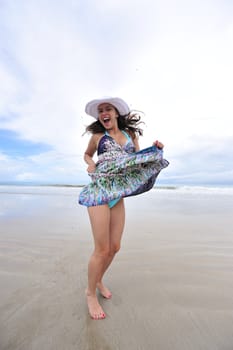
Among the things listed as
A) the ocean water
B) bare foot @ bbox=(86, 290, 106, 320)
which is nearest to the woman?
bare foot @ bbox=(86, 290, 106, 320)

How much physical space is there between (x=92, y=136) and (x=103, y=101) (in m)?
0.41

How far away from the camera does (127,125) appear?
8.64 ft

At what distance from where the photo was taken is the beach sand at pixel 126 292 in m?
1.67

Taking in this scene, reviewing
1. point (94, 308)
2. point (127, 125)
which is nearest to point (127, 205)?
point (127, 125)

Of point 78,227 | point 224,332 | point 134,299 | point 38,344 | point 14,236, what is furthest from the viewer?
point 78,227

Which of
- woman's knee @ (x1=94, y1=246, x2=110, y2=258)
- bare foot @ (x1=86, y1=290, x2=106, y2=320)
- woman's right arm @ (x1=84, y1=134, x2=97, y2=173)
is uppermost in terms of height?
woman's right arm @ (x1=84, y1=134, x2=97, y2=173)

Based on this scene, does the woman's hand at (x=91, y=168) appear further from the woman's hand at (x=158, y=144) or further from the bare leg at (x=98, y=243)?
the woman's hand at (x=158, y=144)

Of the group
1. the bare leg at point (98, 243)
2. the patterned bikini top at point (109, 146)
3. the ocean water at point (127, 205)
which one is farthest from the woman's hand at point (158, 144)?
the ocean water at point (127, 205)

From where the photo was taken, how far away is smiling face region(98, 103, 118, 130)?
2389 mm

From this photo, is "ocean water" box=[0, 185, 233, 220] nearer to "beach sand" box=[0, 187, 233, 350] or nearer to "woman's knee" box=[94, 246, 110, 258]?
"beach sand" box=[0, 187, 233, 350]

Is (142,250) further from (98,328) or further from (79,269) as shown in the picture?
(98,328)

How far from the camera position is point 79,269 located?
2850 millimetres

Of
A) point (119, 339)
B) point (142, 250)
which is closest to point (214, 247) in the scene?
point (142, 250)

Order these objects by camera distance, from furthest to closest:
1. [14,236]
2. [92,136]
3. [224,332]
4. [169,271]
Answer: [14,236]
[169,271]
[92,136]
[224,332]
